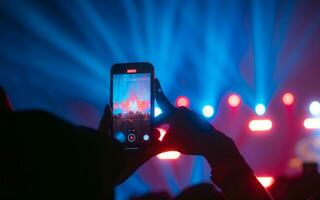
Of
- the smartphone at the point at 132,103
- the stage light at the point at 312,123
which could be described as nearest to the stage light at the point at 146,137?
the smartphone at the point at 132,103

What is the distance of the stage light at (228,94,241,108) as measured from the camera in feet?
12.0

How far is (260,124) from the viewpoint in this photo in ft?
12.0

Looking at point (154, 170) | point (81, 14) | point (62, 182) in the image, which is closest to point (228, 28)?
point (81, 14)

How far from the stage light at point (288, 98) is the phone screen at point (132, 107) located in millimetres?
2779

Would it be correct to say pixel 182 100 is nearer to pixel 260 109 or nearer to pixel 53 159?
pixel 260 109

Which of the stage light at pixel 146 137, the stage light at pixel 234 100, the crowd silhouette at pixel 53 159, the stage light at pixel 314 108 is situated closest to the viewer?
the crowd silhouette at pixel 53 159

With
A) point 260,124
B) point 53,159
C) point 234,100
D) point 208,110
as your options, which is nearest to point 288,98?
point 260,124

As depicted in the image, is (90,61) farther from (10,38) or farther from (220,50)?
(220,50)

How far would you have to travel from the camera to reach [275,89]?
12.0ft

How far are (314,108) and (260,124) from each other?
0.49m

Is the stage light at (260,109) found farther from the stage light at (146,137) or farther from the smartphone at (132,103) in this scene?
the stage light at (146,137)

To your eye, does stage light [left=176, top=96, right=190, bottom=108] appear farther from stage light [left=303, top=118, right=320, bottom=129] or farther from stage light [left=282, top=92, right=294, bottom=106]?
stage light [left=303, top=118, right=320, bottom=129]

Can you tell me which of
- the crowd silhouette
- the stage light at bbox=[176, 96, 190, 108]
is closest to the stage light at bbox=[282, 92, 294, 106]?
the stage light at bbox=[176, 96, 190, 108]

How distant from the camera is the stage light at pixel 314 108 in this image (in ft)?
11.7
